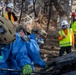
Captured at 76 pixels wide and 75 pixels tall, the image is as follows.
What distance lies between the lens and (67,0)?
19875 mm

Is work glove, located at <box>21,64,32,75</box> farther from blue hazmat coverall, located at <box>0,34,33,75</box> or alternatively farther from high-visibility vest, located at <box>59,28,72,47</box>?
high-visibility vest, located at <box>59,28,72,47</box>

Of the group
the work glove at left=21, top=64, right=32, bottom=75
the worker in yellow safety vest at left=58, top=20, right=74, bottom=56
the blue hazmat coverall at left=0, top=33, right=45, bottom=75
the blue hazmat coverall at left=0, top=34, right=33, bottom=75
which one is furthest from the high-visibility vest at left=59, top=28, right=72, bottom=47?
the work glove at left=21, top=64, right=32, bottom=75

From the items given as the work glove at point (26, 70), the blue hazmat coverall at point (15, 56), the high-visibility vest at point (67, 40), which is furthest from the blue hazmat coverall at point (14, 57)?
the high-visibility vest at point (67, 40)

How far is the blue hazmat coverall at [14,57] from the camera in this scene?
478 cm

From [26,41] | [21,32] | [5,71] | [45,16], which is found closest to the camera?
[5,71]

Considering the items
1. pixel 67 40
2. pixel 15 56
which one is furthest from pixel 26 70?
pixel 67 40

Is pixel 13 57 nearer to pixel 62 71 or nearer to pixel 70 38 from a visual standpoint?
pixel 62 71

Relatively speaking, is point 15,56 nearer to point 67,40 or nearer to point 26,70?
point 26,70

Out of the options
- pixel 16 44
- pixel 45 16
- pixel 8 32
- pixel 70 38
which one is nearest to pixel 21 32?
pixel 16 44

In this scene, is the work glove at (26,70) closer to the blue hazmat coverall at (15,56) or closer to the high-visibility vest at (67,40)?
the blue hazmat coverall at (15,56)

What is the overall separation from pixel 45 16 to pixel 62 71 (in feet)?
79.1

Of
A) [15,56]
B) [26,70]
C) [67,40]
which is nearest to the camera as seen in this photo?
[26,70]

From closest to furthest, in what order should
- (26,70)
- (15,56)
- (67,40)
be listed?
1. (26,70)
2. (15,56)
3. (67,40)

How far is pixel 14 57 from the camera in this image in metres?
4.88
